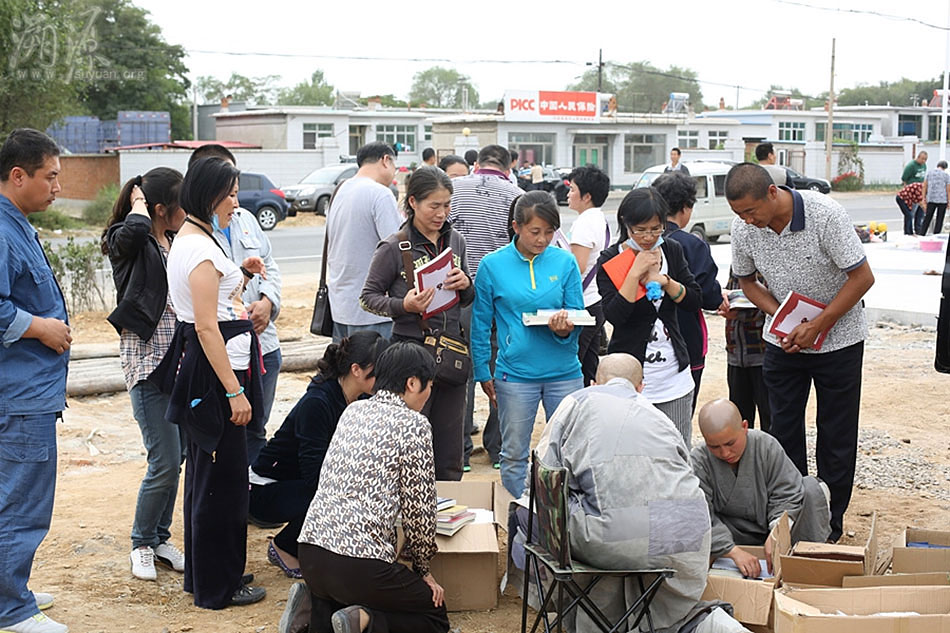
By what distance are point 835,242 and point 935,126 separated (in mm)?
69456

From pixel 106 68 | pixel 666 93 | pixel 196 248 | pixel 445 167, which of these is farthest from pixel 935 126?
pixel 196 248

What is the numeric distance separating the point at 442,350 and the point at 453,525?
0.97 metres

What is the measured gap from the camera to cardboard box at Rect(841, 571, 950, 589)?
159 inches

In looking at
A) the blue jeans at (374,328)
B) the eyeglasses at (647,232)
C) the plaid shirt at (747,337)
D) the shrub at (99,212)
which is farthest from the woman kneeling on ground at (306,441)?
the shrub at (99,212)

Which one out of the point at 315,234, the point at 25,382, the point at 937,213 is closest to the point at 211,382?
the point at 25,382

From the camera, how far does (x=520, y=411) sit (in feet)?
17.0

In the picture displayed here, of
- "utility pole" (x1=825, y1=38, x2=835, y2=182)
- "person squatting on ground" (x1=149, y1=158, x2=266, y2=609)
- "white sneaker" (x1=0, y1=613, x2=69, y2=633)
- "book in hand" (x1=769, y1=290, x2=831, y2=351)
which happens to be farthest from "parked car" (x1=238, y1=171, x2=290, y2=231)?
"utility pole" (x1=825, y1=38, x2=835, y2=182)

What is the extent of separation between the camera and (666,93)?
8712cm

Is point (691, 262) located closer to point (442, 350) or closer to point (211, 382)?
point (442, 350)

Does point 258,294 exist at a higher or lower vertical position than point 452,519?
higher

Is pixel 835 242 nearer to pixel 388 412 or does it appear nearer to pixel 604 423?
pixel 604 423

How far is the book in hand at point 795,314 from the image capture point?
16.0ft

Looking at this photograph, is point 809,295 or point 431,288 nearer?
point 809,295

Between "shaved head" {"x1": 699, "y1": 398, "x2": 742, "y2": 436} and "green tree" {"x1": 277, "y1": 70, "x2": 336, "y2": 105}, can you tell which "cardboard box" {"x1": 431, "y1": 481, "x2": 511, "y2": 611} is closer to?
"shaved head" {"x1": 699, "y1": 398, "x2": 742, "y2": 436}
